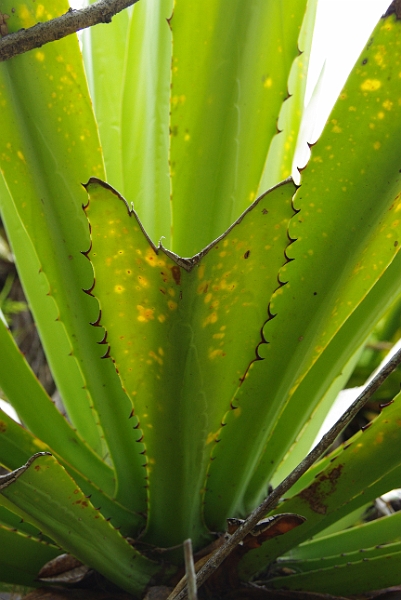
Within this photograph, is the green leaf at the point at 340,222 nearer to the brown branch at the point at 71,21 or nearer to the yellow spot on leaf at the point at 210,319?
the yellow spot on leaf at the point at 210,319

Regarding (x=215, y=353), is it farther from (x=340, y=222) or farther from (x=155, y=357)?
(x=340, y=222)

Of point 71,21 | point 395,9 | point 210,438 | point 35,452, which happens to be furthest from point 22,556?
point 395,9

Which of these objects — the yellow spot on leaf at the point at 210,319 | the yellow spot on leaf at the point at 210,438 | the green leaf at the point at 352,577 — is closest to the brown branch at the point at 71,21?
the yellow spot on leaf at the point at 210,319

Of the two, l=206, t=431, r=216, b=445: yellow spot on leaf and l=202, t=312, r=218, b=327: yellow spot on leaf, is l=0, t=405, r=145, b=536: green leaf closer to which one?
l=206, t=431, r=216, b=445: yellow spot on leaf

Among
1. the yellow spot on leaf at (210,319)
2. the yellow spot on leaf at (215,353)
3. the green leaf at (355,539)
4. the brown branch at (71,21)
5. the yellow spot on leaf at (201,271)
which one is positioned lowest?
the green leaf at (355,539)

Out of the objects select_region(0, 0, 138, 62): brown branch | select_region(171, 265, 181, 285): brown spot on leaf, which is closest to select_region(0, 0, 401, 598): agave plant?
select_region(171, 265, 181, 285): brown spot on leaf

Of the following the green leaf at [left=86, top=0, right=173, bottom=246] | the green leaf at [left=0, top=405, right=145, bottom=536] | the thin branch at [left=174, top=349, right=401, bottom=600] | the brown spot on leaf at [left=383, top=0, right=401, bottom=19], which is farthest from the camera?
the green leaf at [left=86, top=0, right=173, bottom=246]

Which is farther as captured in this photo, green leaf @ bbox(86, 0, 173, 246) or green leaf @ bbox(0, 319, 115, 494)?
green leaf @ bbox(86, 0, 173, 246)
